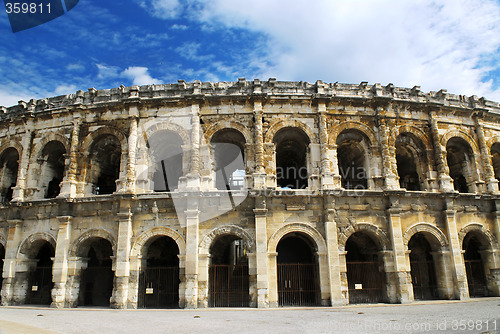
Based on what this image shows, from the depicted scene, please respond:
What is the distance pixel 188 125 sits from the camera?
533 inches

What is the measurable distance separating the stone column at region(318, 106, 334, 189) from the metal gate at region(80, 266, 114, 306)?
918 centimetres

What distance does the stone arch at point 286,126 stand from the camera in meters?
13.3

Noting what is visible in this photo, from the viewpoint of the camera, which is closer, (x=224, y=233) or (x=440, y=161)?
(x=224, y=233)

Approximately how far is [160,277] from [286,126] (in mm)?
7951

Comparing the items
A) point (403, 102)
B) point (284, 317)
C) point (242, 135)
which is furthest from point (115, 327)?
point (403, 102)

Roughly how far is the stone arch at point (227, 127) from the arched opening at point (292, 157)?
4.35 feet

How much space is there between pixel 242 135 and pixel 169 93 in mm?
3386

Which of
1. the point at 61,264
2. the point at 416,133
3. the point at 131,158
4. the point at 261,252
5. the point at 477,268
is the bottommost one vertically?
the point at 477,268

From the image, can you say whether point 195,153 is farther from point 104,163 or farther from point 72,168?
point 72,168

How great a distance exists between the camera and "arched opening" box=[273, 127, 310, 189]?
14.1 metres

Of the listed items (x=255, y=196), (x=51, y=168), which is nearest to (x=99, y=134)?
(x=51, y=168)

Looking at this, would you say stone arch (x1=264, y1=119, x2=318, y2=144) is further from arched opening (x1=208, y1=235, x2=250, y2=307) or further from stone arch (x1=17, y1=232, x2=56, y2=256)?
stone arch (x1=17, y1=232, x2=56, y2=256)

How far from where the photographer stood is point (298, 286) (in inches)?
514

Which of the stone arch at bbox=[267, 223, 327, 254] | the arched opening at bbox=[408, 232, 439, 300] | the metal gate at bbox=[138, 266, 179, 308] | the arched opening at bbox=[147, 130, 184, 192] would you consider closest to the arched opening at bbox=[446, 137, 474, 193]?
the arched opening at bbox=[408, 232, 439, 300]
